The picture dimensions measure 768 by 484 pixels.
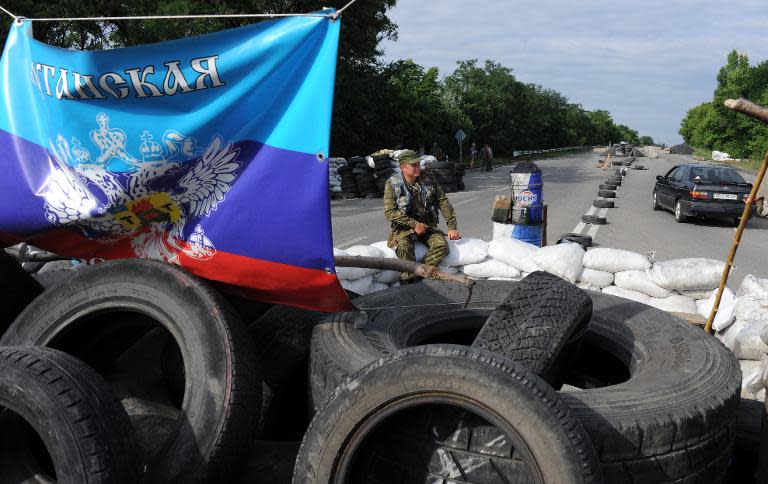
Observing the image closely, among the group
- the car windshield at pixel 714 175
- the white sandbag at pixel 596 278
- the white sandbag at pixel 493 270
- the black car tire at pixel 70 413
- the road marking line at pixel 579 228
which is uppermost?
the black car tire at pixel 70 413

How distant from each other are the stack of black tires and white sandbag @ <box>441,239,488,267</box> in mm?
2440

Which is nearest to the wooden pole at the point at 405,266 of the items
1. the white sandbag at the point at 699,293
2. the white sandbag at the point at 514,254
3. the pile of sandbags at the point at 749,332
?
the pile of sandbags at the point at 749,332

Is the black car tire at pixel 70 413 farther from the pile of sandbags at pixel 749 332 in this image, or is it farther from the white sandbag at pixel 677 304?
the white sandbag at pixel 677 304

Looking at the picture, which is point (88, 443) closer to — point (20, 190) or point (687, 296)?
point (20, 190)

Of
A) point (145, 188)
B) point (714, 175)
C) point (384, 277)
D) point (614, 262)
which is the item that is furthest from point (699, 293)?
point (714, 175)

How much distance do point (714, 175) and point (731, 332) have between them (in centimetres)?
1231

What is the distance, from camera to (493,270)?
607cm

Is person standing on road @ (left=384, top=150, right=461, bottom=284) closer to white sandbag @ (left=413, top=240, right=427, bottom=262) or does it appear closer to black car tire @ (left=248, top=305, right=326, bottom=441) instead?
white sandbag @ (left=413, top=240, right=427, bottom=262)

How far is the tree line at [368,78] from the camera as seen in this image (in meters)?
21.8

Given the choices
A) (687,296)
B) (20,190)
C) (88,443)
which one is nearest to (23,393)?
(88,443)

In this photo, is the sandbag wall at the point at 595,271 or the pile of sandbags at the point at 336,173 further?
the pile of sandbags at the point at 336,173

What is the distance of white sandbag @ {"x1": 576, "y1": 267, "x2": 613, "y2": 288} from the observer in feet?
19.6

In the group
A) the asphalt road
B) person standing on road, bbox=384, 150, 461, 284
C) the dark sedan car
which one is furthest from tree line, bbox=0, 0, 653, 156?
person standing on road, bbox=384, 150, 461, 284

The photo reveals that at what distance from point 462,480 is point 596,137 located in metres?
178
